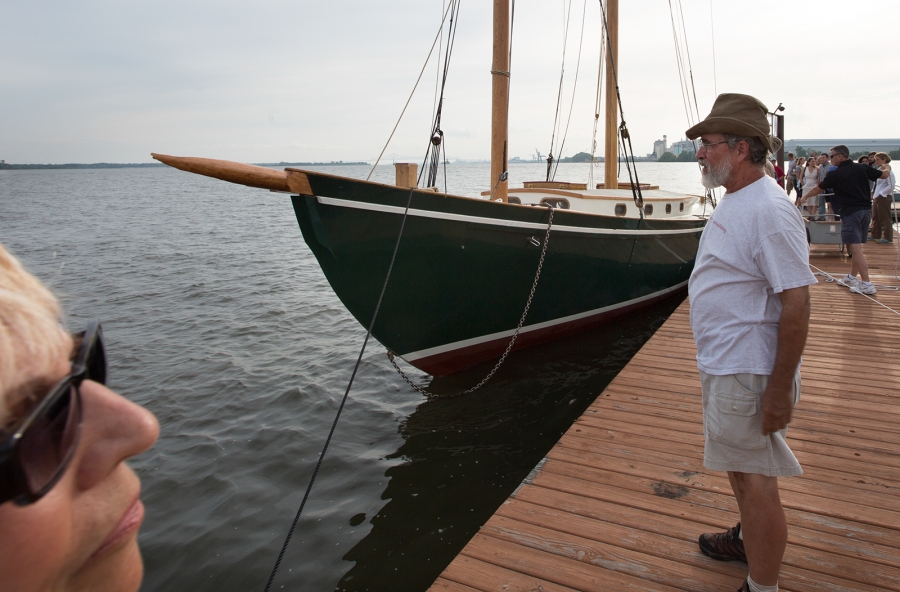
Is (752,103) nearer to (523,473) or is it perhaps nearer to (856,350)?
(523,473)

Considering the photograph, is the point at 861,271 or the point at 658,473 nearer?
the point at 658,473

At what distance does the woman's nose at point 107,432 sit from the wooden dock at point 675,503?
224 cm

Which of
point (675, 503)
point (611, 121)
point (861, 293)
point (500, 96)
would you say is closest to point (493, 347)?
point (500, 96)

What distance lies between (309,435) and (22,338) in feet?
19.4

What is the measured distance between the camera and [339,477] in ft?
17.3

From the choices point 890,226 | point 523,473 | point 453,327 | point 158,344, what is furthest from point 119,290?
point 890,226

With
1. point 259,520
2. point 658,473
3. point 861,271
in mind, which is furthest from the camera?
point 861,271

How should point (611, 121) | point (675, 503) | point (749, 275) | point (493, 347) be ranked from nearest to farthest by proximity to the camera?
point (749, 275)
point (675, 503)
point (493, 347)
point (611, 121)

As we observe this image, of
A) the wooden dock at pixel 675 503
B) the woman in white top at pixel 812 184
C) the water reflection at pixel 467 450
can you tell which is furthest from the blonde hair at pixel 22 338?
the woman in white top at pixel 812 184

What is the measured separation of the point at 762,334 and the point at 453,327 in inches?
175

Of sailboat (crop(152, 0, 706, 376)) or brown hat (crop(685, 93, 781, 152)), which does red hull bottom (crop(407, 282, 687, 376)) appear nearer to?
sailboat (crop(152, 0, 706, 376))

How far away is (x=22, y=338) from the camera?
Result: 554mm

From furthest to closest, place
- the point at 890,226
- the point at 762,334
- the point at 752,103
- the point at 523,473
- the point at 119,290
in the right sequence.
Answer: the point at 119,290
the point at 890,226
the point at 523,473
the point at 752,103
the point at 762,334

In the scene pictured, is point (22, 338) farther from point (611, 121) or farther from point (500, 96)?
point (611, 121)
